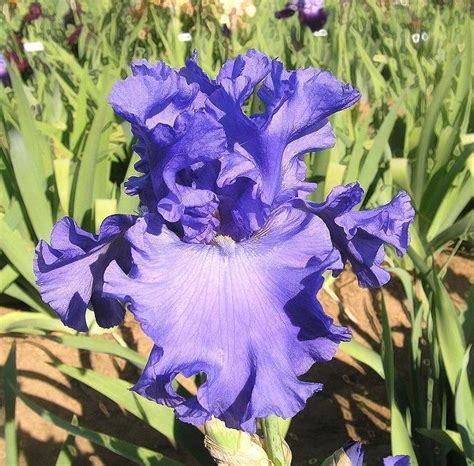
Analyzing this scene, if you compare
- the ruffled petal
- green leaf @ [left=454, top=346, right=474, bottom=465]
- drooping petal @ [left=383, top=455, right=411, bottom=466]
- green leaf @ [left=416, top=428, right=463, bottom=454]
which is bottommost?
green leaf @ [left=416, top=428, right=463, bottom=454]

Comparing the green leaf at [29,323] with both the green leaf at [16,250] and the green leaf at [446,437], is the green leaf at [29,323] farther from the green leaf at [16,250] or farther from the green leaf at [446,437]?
the green leaf at [446,437]

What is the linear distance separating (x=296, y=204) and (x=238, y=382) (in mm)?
173

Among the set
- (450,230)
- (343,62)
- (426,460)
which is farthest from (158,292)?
(343,62)

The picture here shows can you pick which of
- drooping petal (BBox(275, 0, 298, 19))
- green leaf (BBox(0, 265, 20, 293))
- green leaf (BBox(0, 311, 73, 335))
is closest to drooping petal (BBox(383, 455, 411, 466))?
green leaf (BBox(0, 311, 73, 335))

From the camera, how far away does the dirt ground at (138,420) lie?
1202 mm

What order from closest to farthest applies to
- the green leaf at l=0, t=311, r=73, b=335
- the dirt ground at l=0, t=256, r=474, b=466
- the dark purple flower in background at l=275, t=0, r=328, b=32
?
the dirt ground at l=0, t=256, r=474, b=466 < the green leaf at l=0, t=311, r=73, b=335 < the dark purple flower in background at l=275, t=0, r=328, b=32

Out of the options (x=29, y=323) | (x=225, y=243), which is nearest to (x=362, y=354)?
(x=225, y=243)

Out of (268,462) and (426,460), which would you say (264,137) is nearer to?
(268,462)

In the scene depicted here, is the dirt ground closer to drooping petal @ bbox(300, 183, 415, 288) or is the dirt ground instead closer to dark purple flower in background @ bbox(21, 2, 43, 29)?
drooping petal @ bbox(300, 183, 415, 288)

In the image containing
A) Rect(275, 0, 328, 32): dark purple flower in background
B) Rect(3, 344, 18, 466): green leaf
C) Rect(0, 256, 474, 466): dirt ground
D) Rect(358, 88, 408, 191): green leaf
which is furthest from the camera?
Rect(275, 0, 328, 32): dark purple flower in background

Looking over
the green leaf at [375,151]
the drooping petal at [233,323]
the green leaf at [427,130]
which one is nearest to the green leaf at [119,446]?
the drooping petal at [233,323]

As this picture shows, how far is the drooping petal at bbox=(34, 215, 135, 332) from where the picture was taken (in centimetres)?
53

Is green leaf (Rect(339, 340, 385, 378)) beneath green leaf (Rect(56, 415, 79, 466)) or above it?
beneath

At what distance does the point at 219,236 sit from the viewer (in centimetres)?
54
